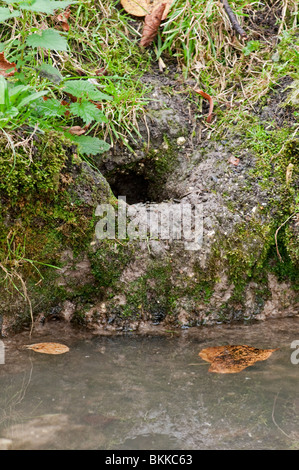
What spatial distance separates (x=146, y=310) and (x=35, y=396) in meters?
0.87

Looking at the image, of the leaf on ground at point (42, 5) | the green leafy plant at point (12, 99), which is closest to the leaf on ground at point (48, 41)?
the leaf on ground at point (42, 5)

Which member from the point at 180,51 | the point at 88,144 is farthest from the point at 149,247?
the point at 180,51

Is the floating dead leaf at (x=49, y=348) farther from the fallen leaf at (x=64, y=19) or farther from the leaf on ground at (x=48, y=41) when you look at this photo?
the fallen leaf at (x=64, y=19)

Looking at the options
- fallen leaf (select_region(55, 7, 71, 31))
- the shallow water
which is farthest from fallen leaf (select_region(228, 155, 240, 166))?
fallen leaf (select_region(55, 7, 71, 31))

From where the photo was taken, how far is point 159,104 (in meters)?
3.23

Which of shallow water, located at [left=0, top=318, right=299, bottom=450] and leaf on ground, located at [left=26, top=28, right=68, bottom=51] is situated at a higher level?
leaf on ground, located at [left=26, top=28, right=68, bottom=51]

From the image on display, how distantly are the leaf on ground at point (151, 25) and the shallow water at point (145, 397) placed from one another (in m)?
2.16

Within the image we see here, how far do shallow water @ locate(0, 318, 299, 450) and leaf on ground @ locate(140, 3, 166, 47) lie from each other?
216 centimetres

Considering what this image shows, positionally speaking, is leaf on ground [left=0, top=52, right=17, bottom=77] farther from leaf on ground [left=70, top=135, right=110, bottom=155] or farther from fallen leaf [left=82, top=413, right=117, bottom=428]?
fallen leaf [left=82, top=413, right=117, bottom=428]

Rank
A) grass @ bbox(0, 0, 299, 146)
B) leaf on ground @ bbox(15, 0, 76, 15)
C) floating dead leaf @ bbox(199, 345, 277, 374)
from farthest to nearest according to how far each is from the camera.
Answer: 1. grass @ bbox(0, 0, 299, 146)
2. leaf on ground @ bbox(15, 0, 76, 15)
3. floating dead leaf @ bbox(199, 345, 277, 374)

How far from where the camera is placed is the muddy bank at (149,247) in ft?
8.40

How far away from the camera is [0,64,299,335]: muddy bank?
8.40 feet

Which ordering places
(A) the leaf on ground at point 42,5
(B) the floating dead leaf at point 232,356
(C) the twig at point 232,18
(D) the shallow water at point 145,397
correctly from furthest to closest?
(C) the twig at point 232,18 → (A) the leaf on ground at point 42,5 → (B) the floating dead leaf at point 232,356 → (D) the shallow water at point 145,397

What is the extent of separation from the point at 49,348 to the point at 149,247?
0.78 m
